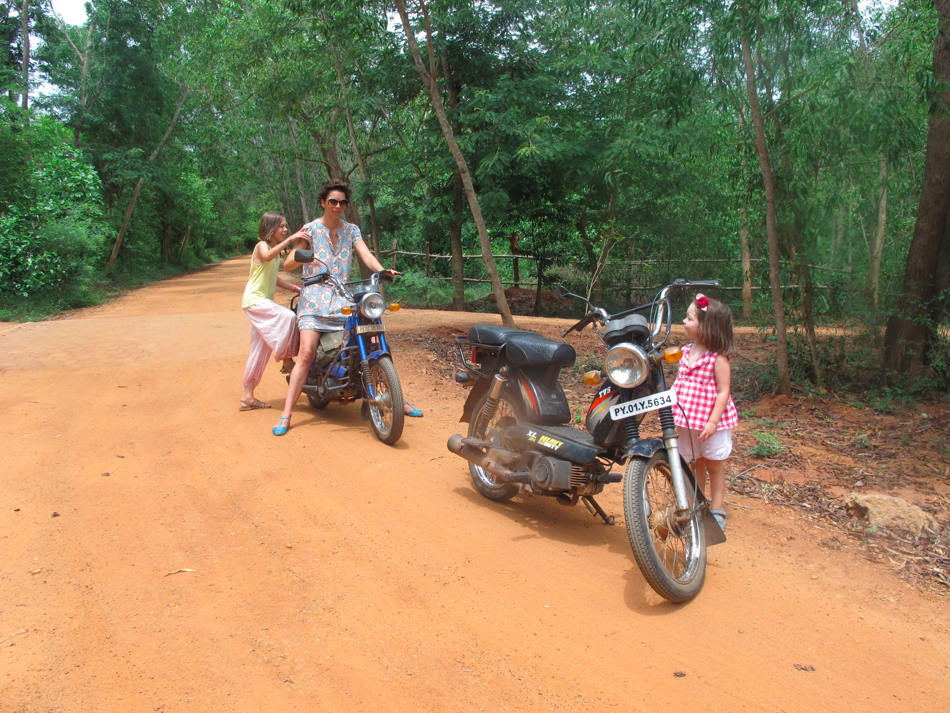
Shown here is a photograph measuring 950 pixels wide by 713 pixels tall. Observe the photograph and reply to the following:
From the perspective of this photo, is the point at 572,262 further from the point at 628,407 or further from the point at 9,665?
the point at 9,665

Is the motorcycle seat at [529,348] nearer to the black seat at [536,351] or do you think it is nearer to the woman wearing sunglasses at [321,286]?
the black seat at [536,351]

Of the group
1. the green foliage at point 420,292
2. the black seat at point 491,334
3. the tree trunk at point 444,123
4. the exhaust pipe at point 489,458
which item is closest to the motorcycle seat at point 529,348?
the black seat at point 491,334

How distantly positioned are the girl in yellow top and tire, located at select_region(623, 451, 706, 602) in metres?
3.49

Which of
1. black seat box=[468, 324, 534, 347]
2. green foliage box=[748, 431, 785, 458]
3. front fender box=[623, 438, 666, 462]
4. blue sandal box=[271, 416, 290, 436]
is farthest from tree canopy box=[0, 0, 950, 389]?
blue sandal box=[271, 416, 290, 436]

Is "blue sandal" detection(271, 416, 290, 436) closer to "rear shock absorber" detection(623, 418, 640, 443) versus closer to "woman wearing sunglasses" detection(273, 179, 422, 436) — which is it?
"woman wearing sunglasses" detection(273, 179, 422, 436)

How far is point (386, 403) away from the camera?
517 cm

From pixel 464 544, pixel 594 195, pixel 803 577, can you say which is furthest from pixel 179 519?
pixel 594 195

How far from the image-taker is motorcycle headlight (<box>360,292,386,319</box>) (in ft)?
17.1

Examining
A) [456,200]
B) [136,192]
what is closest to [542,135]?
[456,200]

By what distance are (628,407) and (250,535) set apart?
2.19 m

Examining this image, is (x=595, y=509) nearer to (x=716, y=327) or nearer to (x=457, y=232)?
(x=716, y=327)

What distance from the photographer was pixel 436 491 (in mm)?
4422

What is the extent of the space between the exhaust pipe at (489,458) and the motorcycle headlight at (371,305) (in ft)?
4.76

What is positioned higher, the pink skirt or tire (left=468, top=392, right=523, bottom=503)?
the pink skirt
